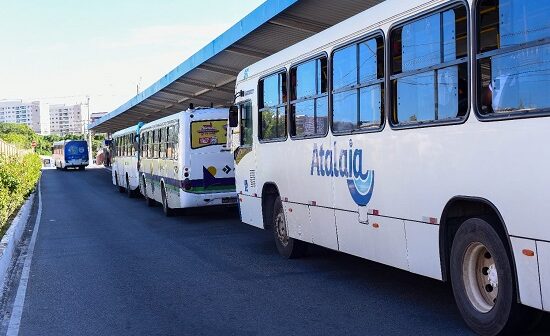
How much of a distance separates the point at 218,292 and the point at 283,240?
Result: 2.55 meters

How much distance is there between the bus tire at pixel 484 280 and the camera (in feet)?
17.6

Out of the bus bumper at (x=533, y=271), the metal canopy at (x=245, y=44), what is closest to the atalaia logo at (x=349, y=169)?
the bus bumper at (x=533, y=271)

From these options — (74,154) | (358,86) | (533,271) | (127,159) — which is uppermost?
(358,86)

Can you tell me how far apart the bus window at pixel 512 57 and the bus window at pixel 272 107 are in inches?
191

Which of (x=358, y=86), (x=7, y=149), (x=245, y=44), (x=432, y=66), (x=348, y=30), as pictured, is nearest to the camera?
(x=432, y=66)

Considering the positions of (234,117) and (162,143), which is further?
(162,143)

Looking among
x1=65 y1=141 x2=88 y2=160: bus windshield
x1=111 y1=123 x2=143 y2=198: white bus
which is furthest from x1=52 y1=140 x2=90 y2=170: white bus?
x1=111 y1=123 x2=143 y2=198: white bus

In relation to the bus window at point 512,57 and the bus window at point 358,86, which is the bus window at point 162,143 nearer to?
the bus window at point 358,86

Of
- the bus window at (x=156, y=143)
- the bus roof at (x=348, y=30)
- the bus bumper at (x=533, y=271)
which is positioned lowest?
the bus bumper at (x=533, y=271)

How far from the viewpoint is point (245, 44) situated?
1775 centimetres

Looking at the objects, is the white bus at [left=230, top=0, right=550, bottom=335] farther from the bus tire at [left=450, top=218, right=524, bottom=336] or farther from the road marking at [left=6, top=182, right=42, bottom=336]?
the road marking at [left=6, top=182, right=42, bottom=336]

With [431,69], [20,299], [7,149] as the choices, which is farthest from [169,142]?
[7,149]

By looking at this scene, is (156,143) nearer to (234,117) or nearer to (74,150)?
(234,117)

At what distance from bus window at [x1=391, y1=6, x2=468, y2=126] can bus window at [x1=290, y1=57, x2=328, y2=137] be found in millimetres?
1892
